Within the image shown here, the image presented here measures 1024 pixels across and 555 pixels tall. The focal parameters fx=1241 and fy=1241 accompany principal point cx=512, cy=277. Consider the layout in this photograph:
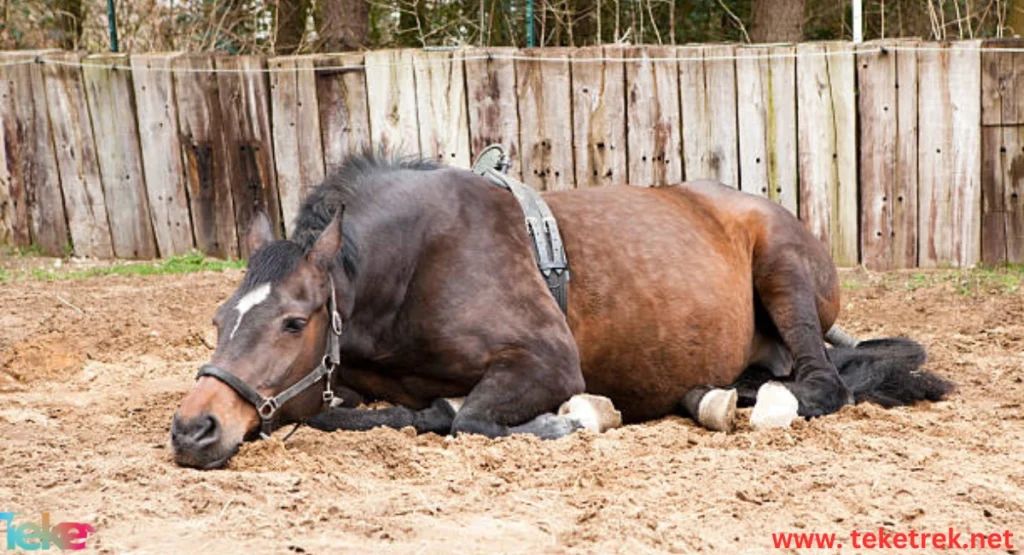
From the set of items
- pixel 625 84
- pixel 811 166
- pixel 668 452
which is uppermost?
pixel 625 84

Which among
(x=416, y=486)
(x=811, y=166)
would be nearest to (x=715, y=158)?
(x=811, y=166)

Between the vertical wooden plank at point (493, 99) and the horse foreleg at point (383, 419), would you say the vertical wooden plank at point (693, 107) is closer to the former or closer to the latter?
the vertical wooden plank at point (493, 99)

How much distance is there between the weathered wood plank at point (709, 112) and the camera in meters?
8.87

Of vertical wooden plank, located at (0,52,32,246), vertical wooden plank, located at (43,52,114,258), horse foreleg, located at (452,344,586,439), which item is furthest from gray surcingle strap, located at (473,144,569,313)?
vertical wooden plank, located at (0,52,32,246)

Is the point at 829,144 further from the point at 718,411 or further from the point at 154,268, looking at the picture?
the point at 154,268

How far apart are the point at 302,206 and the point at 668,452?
5.52ft

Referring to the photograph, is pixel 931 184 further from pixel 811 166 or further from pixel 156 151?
pixel 156 151

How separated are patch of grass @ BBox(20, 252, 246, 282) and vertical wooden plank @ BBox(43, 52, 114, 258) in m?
0.56

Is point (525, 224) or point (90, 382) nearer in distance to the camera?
point (525, 224)

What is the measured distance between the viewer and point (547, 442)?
4523 millimetres

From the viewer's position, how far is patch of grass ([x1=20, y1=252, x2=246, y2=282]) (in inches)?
356

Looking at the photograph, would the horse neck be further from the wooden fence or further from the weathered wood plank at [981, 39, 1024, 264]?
the weathered wood plank at [981, 39, 1024, 264]

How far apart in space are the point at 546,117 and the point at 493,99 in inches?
16.2

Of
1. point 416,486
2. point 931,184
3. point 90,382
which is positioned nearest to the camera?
point 416,486
